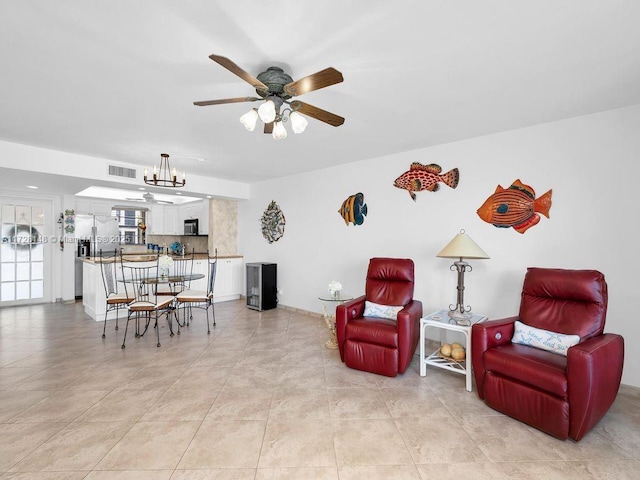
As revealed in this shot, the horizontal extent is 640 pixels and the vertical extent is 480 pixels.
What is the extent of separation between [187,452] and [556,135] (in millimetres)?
3954

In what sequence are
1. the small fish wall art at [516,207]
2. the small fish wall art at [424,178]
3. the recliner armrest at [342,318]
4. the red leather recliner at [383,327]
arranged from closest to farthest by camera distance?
the red leather recliner at [383,327], the small fish wall art at [516,207], the recliner armrest at [342,318], the small fish wall art at [424,178]

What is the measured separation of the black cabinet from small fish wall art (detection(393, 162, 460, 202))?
2712mm

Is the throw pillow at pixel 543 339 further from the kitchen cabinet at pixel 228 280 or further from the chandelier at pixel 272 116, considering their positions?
the kitchen cabinet at pixel 228 280

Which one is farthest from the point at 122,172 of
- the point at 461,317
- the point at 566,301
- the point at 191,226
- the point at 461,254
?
the point at 566,301

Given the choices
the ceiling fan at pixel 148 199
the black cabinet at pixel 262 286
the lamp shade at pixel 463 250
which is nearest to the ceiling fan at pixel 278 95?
the lamp shade at pixel 463 250

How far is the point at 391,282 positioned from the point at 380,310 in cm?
36

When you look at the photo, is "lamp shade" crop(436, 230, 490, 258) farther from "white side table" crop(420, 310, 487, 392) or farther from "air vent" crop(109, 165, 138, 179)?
"air vent" crop(109, 165, 138, 179)

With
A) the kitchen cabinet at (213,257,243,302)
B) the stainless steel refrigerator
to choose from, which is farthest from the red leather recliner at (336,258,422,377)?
the stainless steel refrigerator

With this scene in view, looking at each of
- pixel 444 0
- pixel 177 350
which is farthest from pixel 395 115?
pixel 177 350

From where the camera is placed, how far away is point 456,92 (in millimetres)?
2361

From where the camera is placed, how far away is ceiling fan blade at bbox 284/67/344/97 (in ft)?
5.15

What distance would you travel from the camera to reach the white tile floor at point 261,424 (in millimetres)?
1731

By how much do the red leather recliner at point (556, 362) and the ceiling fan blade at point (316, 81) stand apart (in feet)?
7.02

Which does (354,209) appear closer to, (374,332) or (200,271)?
(374,332)
